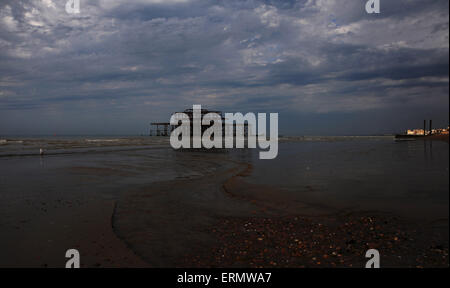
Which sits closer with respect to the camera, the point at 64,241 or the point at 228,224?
the point at 64,241

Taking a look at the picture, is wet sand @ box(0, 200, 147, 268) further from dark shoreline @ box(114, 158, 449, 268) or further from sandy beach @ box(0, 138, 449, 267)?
dark shoreline @ box(114, 158, 449, 268)

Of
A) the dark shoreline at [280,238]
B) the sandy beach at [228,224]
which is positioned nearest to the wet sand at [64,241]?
the sandy beach at [228,224]

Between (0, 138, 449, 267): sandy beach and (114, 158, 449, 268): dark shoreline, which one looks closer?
(114, 158, 449, 268): dark shoreline

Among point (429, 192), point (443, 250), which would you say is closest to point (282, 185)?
point (429, 192)

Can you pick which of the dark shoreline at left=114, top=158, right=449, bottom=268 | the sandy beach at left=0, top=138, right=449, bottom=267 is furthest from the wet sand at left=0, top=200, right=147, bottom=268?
the dark shoreline at left=114, top=158, right=449, bottom=268

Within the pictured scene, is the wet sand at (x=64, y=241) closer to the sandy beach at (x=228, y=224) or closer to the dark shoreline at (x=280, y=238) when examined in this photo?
the sandy beach at (x=228, y=224)

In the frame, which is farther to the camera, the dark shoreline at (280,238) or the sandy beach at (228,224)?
the sandy beach at (228,224)

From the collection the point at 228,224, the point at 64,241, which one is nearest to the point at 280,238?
the point at 228,224

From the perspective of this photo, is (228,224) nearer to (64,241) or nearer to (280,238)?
(280,238)

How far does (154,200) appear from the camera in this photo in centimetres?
698

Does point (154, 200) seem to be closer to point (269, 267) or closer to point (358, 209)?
point (269, 267)

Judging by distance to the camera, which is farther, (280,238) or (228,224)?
(228,224)

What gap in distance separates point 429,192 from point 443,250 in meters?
3.39
